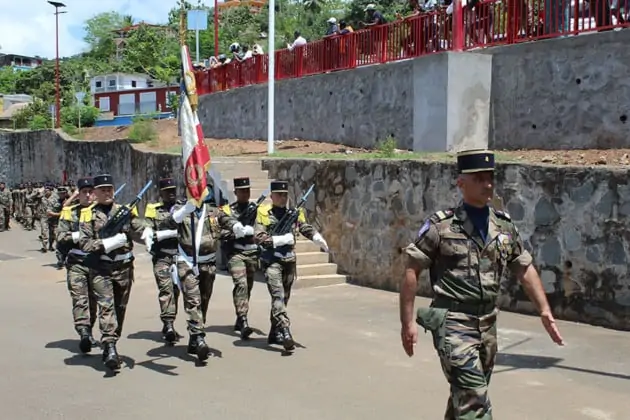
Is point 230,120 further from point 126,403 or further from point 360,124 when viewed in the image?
point 126,403

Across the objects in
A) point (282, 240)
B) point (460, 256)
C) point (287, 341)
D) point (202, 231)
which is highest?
point (460, 256)

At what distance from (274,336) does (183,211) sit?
1.76 m

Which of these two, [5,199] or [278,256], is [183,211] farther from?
[5,199]

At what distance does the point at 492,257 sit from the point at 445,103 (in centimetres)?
977

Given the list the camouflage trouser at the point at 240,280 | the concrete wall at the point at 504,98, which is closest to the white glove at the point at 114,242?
the camouflage trouser at the point at 240,280

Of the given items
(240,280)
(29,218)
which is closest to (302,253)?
(240,280)

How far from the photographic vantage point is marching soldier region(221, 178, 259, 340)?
8500 millimetres

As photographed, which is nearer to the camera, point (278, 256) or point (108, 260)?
point (108, 260)

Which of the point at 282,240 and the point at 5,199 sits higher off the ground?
the point at 282,240

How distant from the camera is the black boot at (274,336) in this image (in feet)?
26.4

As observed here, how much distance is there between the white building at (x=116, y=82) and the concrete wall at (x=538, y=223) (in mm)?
60496

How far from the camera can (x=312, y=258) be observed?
1239cm

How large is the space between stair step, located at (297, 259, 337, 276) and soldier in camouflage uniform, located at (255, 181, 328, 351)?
3602 millimetres

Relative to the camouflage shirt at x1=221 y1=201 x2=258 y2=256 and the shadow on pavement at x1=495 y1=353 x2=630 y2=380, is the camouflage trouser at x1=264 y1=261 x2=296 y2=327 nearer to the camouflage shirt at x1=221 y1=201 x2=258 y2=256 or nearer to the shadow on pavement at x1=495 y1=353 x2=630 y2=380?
the camouflage shirt at x1=221 y1=201 x2=258 y2=256
